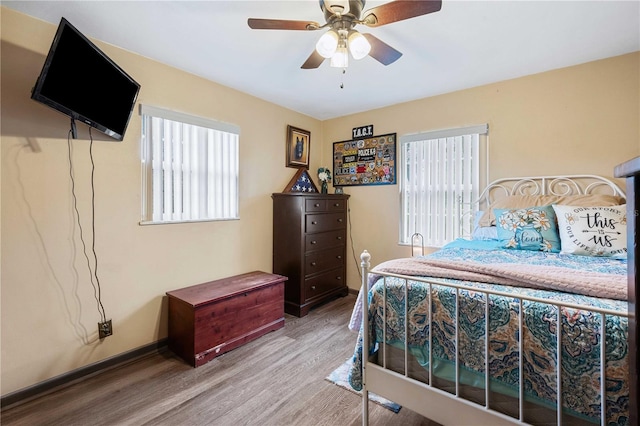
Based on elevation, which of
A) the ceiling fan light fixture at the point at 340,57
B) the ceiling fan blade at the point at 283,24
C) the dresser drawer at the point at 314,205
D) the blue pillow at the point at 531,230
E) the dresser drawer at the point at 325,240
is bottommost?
the dresser drawer at the point at 325,240

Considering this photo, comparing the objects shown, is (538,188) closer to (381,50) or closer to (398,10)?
(381,50)

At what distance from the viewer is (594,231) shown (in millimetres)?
1912

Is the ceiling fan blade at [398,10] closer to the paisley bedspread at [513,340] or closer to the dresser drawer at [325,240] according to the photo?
the paisley bedspread at [513,340]

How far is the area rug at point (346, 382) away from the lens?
1692 millimetres

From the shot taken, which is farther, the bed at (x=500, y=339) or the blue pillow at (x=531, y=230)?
the blue pillow at (x=531, y=230)

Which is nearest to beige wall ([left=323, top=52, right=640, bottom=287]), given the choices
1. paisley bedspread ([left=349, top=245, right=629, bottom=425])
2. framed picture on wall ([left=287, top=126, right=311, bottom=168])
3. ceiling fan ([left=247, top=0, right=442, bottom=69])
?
framed picture on wall ([left=287, top=126, right=311, bottom=168])

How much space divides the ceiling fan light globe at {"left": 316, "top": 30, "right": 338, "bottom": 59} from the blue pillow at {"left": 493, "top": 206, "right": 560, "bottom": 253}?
1.89 m

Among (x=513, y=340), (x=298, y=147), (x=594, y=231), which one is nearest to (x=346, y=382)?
(x=513, y=340)

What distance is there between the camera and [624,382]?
87cm

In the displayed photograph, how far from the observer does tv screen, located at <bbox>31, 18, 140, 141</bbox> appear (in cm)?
155

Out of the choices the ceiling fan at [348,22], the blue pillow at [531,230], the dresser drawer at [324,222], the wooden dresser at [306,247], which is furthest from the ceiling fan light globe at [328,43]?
the blue pillow at [531,230]

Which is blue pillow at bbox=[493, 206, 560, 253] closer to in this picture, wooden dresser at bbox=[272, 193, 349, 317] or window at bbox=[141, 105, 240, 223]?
wooden dresser at bbox=[272, 193, 349, 317]

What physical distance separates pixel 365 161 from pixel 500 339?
9.21ft

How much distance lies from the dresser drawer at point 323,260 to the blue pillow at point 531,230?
5.87 feet
